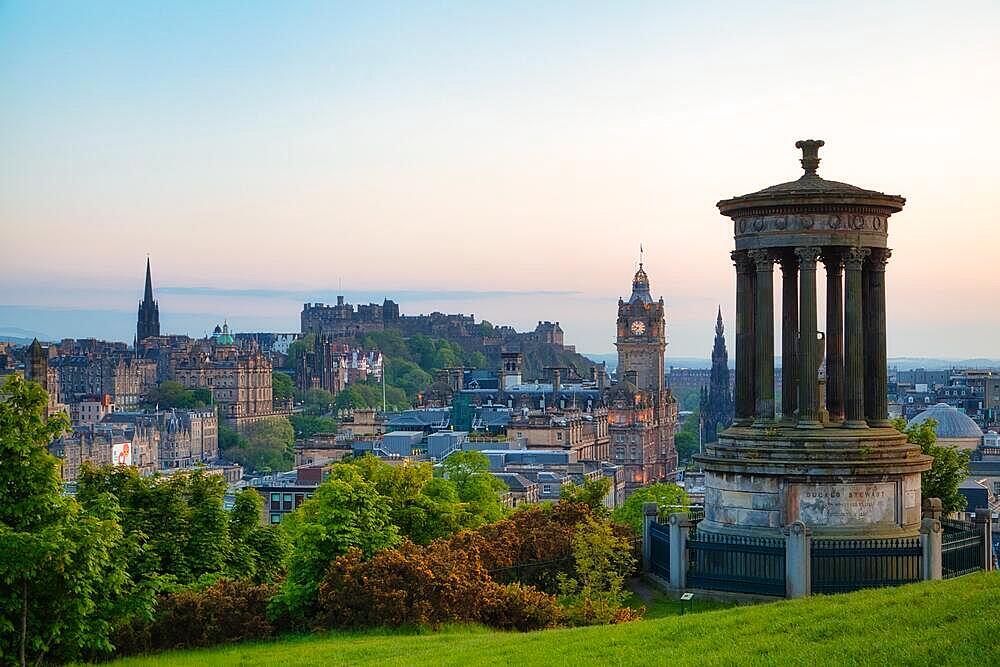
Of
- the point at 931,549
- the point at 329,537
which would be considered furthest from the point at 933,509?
the point at 329,537

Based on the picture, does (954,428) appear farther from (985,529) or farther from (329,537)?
(985,529)

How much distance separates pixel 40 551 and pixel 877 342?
18504 millimetres

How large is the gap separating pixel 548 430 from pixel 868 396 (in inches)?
5966

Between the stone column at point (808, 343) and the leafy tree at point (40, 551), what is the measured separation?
589 inches

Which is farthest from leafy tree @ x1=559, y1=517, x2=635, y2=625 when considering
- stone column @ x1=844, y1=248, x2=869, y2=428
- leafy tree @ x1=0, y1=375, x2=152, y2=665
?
leafy tree @ x1=0, y1=375, x2=152, y2=665

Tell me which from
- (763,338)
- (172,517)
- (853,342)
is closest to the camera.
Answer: (853,342)

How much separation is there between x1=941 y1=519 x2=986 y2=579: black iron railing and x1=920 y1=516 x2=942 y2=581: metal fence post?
0.67m

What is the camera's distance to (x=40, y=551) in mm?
33500

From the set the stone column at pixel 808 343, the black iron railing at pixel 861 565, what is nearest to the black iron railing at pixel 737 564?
the black iron railing at pixel 861 565

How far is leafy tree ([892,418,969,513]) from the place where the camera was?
49969 millimetres

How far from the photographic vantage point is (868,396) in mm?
39531

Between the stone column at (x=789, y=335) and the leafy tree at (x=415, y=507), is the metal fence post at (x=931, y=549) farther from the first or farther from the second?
the leafy tree at (x=415, y=507)

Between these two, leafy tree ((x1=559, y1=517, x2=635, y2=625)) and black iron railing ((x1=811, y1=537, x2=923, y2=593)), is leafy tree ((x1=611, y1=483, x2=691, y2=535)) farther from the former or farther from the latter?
black iron railing ((x1=811, y1=537, x2=923, y2=593))

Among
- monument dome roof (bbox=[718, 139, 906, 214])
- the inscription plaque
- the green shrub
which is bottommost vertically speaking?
the green shrub
